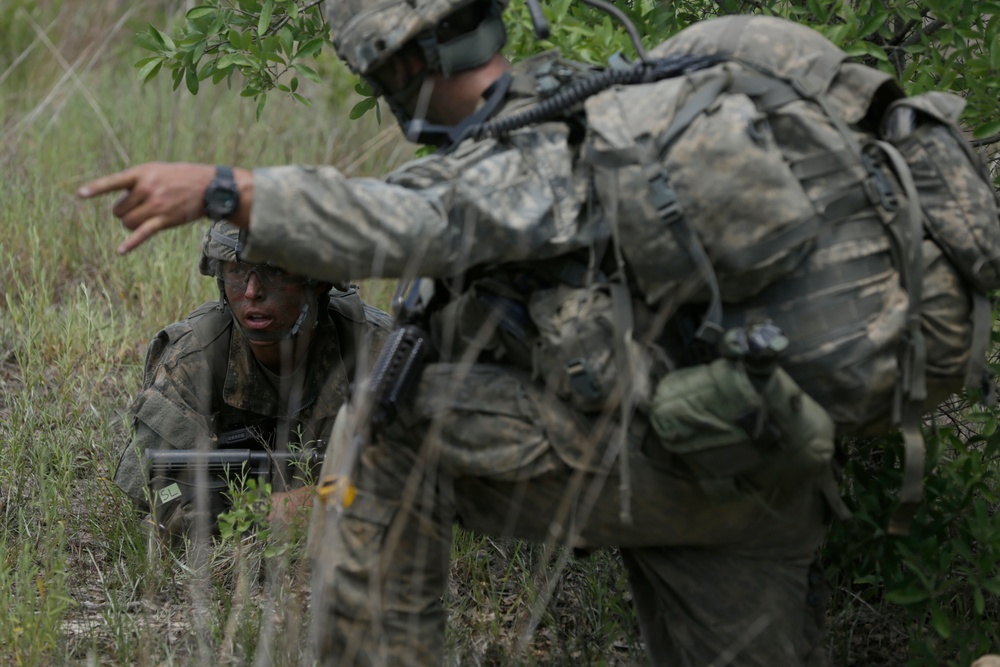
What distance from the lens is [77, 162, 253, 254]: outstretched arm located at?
7.77 feet

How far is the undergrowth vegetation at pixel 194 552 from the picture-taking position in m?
3.24

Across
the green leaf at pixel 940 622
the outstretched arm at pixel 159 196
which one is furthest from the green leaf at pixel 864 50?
the outstretched arm at pixel 159 196

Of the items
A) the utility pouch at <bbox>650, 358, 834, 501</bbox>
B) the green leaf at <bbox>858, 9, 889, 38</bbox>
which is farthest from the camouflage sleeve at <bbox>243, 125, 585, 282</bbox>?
the green leaf at <bbox>858, 9, 889, 38</bbox>

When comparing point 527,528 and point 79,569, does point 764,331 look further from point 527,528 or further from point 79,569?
point 79,569

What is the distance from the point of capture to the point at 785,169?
2.47 m

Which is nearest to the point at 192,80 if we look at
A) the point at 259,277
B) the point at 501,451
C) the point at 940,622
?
the point at 259,277

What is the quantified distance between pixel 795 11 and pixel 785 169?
129cm

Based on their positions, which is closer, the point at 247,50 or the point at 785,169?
the point at 785,169

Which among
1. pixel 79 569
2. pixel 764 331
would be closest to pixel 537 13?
pixel 764 331

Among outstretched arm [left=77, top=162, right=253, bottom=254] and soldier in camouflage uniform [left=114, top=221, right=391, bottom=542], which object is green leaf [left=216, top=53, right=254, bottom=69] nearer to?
soldier in camouflage uniform [left=114, top=221, right=391, bottom=542]

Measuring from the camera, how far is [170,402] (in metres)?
4.61

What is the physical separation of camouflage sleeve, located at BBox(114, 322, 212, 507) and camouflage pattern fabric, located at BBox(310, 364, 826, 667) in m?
1.69

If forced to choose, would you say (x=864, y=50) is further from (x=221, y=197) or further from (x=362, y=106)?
(x=221, y=197)

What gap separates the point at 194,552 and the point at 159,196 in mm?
1899
